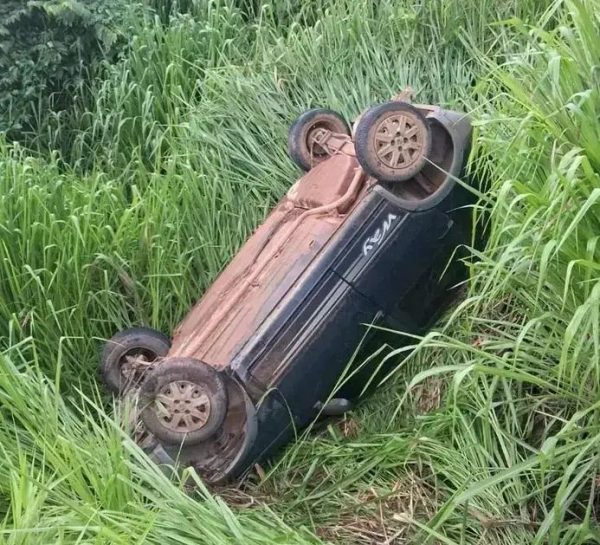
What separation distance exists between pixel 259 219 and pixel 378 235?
45.8 inches

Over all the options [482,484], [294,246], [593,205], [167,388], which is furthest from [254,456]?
[593,205]

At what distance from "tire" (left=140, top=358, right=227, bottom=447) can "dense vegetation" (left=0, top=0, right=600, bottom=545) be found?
0.19 m

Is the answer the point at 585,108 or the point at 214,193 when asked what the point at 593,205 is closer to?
the point at 585,108

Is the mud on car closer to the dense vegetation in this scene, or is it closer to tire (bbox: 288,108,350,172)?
the dense vegetation

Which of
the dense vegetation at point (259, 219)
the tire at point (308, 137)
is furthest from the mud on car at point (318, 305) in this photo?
the tire at point (308, 137)

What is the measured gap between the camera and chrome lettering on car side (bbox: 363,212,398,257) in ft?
10.4

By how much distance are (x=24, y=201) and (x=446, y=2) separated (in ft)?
7.64

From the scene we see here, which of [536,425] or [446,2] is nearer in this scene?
[536,425]

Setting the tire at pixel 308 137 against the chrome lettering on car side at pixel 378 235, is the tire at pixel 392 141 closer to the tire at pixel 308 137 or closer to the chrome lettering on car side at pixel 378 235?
the chrome lettering on car side at pixel 378 235

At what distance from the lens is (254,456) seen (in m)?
3.10

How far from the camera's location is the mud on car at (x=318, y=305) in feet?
10.0

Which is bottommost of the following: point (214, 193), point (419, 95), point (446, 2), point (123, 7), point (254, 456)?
point (254, 456)

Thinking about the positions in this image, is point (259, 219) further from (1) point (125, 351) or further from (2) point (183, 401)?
(2) point (183, 401)

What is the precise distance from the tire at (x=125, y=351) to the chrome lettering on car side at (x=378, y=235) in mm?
1000
